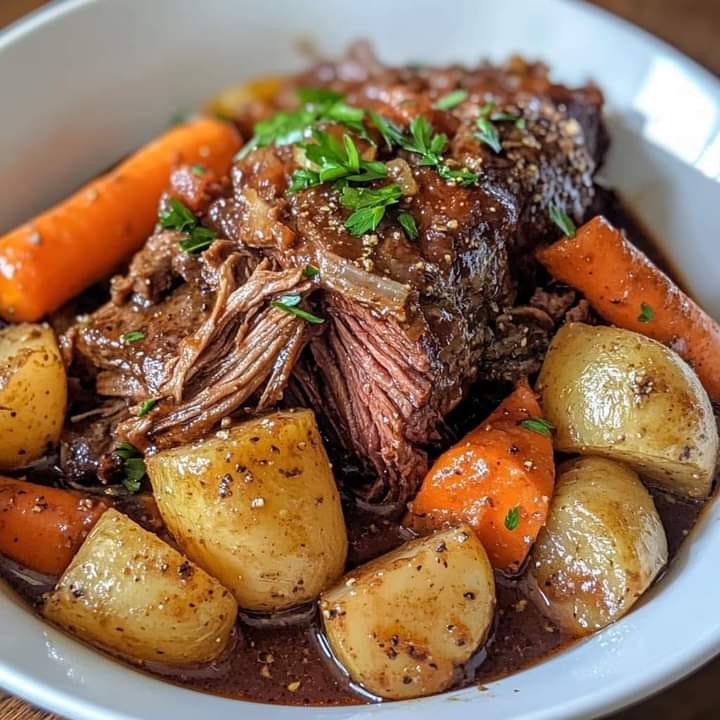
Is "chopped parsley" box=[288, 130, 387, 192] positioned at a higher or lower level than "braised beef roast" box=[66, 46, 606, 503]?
higher

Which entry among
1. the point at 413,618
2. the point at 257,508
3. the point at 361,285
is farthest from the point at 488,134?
the point at 413,618

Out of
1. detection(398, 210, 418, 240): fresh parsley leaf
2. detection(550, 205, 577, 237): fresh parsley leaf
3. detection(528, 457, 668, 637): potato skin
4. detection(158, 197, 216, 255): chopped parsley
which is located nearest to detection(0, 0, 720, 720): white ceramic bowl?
detection(528, 457, 668, 637): potato skin

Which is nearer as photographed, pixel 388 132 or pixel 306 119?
pixel 388 132

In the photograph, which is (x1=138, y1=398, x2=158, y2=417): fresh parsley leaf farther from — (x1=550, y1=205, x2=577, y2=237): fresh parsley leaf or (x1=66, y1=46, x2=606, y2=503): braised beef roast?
(x1=550, y1=205, x2=577, y2=237): fresh parsley leaf

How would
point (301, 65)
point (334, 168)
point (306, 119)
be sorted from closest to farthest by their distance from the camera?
point (334, 168) < point (306, 119) < point (301, 65)

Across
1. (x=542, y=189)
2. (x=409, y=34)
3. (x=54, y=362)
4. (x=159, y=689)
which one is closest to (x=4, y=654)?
(x=159, y=689)

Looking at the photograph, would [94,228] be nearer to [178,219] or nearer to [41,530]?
[178,219]

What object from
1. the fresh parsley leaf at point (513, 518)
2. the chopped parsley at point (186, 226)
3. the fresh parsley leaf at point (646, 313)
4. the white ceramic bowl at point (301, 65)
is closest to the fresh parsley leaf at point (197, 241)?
the chopped parsley at point (186, 226)
